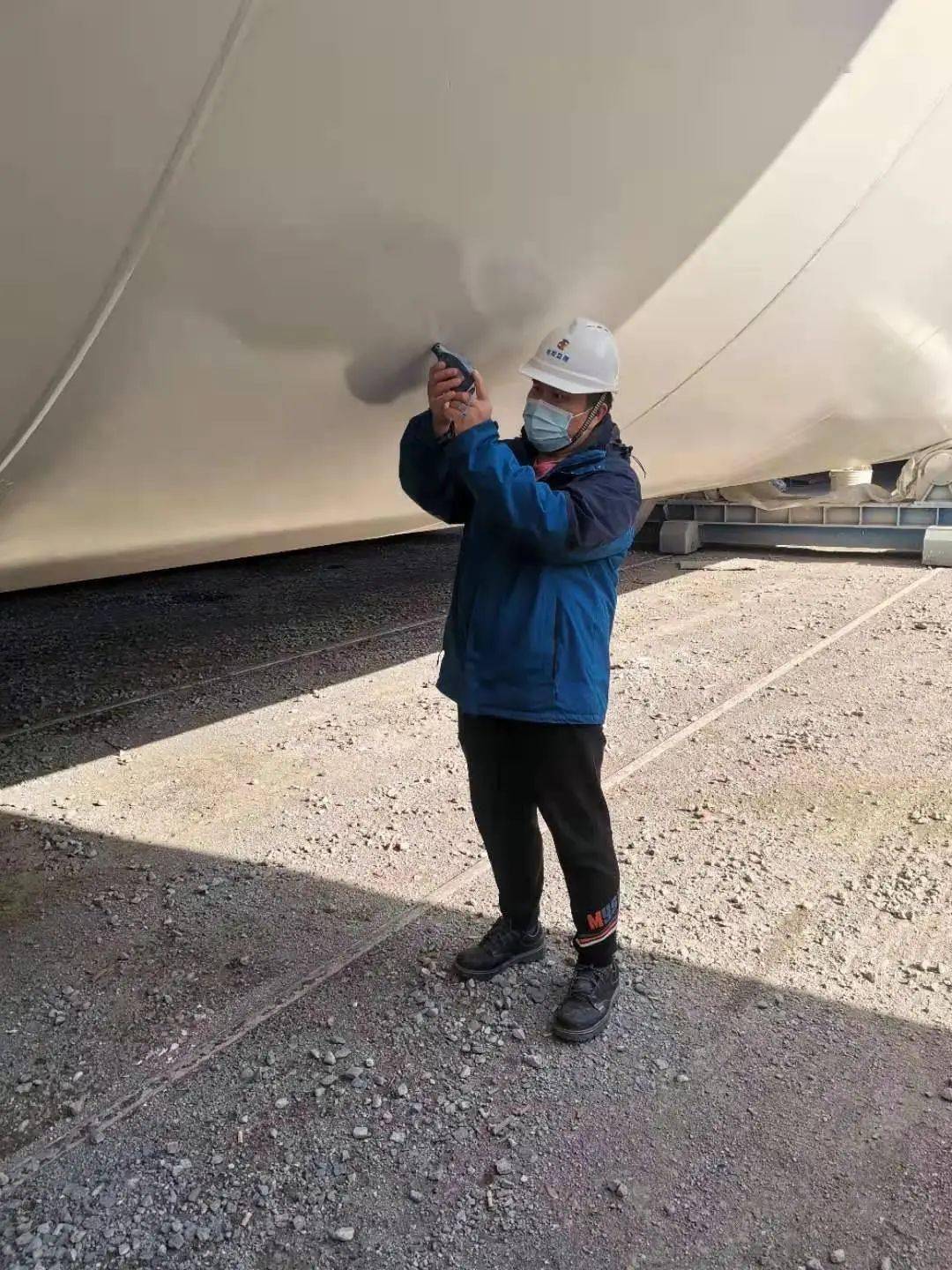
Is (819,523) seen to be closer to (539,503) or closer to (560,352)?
(560,352)

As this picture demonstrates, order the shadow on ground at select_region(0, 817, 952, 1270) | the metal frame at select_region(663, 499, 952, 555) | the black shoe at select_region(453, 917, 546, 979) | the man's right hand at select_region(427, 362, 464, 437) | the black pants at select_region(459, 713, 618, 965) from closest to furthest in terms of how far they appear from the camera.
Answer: the shadow on ground at select_region(0, 817, 952, 1270) < the man's right hand at select_region(427, 362, 464, 437) < the black pants at select_region(459, 713, 618, 965) < the black shoe at select_region(453, 917, 546, 979) < the metal frame at select_region(663, 499, 952, 555)

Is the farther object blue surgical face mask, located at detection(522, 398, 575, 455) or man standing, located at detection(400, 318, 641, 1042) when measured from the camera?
blue surgical face mask, located at detection(522, 398, 575, 455)

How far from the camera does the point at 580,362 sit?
6.50ft

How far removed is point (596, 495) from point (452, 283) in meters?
0.76

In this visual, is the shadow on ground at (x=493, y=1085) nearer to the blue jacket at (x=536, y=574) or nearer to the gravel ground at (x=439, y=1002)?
the gravel ground at (x=439, y=1002)

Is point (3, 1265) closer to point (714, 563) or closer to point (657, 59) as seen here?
point (657, 59)

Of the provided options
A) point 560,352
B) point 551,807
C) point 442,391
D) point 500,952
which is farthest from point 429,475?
point 500,952

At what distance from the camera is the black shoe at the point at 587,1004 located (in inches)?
85.7

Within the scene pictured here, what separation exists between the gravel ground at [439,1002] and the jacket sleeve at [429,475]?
1085 mm

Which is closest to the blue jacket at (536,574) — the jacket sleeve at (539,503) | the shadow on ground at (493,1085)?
the jacket sleeve at (539,503)

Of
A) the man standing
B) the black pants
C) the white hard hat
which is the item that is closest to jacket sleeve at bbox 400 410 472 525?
the man standing

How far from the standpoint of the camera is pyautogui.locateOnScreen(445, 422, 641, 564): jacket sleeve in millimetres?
1838

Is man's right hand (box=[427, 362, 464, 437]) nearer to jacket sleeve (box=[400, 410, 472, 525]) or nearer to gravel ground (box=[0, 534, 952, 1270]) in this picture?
jacket sleeve (box=[400, 410, 472, 525])

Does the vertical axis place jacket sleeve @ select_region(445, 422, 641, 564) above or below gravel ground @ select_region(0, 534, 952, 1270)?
above
